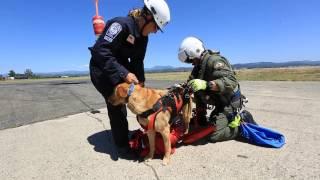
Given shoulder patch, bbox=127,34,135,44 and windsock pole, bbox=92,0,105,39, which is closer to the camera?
shoulder patch, bbox=127,34,135,44

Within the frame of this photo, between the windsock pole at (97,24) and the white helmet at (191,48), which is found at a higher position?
the windsock pole at (97,24)

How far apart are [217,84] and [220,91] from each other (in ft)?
0.55

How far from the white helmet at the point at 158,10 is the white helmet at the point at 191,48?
3.14 ft

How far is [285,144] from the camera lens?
4.89 m

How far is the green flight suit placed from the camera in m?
4.88

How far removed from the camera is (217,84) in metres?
4.77

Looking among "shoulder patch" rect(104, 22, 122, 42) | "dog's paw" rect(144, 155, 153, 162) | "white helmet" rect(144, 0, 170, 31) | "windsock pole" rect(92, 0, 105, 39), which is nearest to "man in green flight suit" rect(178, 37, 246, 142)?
"white helmet" rect(144, 0, 170, 31)

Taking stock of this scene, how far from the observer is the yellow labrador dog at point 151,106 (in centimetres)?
415

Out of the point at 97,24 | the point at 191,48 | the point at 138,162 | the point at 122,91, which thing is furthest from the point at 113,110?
the point at 97,24

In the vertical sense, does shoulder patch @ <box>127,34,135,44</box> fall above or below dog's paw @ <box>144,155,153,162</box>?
above

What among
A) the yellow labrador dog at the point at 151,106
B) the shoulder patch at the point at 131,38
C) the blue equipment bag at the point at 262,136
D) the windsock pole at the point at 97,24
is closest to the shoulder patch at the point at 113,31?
the shoulder patch at the point at 131,38

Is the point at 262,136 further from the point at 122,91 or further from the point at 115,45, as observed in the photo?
the point at 115,45

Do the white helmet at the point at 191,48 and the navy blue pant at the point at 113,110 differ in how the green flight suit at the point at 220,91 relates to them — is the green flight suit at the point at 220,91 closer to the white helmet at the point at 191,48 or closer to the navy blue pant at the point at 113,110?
the white helmet at the point at 191,48

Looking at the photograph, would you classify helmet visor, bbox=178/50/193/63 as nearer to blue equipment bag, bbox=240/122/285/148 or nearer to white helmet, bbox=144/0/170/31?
white helmet, bbox=144/0/170/31
